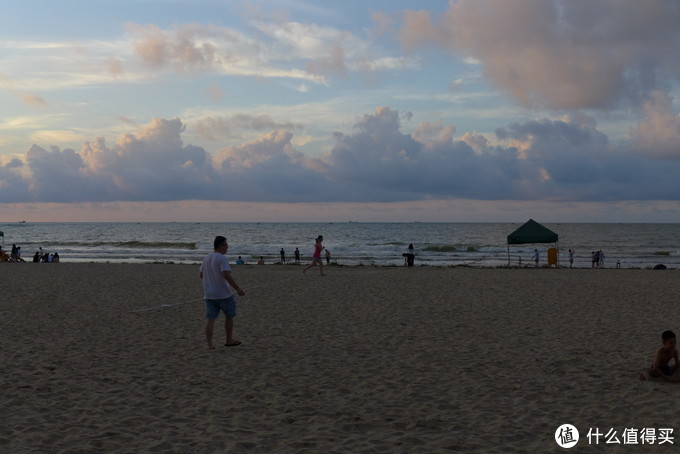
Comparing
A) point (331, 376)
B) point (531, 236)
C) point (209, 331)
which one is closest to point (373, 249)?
point (531, 236)

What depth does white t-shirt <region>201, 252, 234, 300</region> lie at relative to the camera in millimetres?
8031

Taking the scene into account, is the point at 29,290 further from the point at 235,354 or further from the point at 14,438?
the point at 14,438

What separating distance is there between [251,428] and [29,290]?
1422 cm

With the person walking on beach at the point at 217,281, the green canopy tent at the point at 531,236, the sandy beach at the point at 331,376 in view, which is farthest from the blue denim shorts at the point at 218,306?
the green canopy tent at the point at 531,236

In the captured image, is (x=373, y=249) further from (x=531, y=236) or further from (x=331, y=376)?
(x=331, y=376)

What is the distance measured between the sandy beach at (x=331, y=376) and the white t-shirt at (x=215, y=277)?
34.2 inches

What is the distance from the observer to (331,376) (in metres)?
6.95

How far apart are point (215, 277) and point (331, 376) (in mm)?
2283

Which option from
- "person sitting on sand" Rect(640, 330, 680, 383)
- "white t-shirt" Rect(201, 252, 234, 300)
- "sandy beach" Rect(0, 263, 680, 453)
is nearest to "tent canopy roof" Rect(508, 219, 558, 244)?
"sandy beach" Rect(0, 263, 680, 453)

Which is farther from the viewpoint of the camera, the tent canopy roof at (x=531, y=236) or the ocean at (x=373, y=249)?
the ocean at (x=373, y=249)

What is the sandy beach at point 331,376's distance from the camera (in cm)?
489

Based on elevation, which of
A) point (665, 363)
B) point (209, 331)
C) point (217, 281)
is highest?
point (217, 281)

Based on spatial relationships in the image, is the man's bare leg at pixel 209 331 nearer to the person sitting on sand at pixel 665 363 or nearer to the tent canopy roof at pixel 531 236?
the person sitting on sand at pixel 665 363

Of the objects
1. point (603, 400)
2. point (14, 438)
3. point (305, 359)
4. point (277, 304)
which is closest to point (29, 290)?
point (277, 304)
